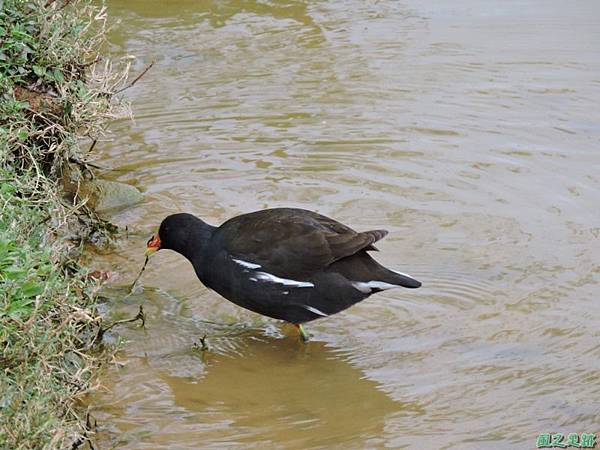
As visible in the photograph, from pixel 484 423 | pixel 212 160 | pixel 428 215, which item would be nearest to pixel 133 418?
pixel 484 423

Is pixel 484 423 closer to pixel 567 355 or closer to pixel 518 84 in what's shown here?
pixel 567 355

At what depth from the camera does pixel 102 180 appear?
7645mm

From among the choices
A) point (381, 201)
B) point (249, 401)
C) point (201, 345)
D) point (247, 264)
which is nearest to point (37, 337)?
point (249, 401)

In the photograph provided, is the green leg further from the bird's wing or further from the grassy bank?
the grassy bank

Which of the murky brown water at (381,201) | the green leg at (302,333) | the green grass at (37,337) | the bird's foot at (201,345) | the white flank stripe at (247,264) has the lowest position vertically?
the green leg at (302,333)

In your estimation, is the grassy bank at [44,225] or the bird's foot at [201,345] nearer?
the grassy bank at [44,225]

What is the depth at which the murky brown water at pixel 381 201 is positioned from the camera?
5.23 m

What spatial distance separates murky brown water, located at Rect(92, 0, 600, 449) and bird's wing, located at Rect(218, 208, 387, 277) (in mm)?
406

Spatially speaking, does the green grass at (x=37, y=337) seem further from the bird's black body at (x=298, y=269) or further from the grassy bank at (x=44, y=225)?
the bird's black body at (x=298, y=269)

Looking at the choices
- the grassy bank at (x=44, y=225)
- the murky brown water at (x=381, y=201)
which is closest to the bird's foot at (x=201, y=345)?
the murky brown water at (x=381, y=201)

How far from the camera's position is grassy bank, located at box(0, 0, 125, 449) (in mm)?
4227

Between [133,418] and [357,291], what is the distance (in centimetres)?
136

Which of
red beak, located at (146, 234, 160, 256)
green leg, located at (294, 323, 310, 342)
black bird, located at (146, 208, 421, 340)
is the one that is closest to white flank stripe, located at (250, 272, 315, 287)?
black bird, located at (146, 208, 421, 340)

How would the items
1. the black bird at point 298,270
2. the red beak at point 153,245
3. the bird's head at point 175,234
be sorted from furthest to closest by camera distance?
1. the red beak at point 153,245
2. the bird's head at point 175,234
3. the black bird at point 298,270
